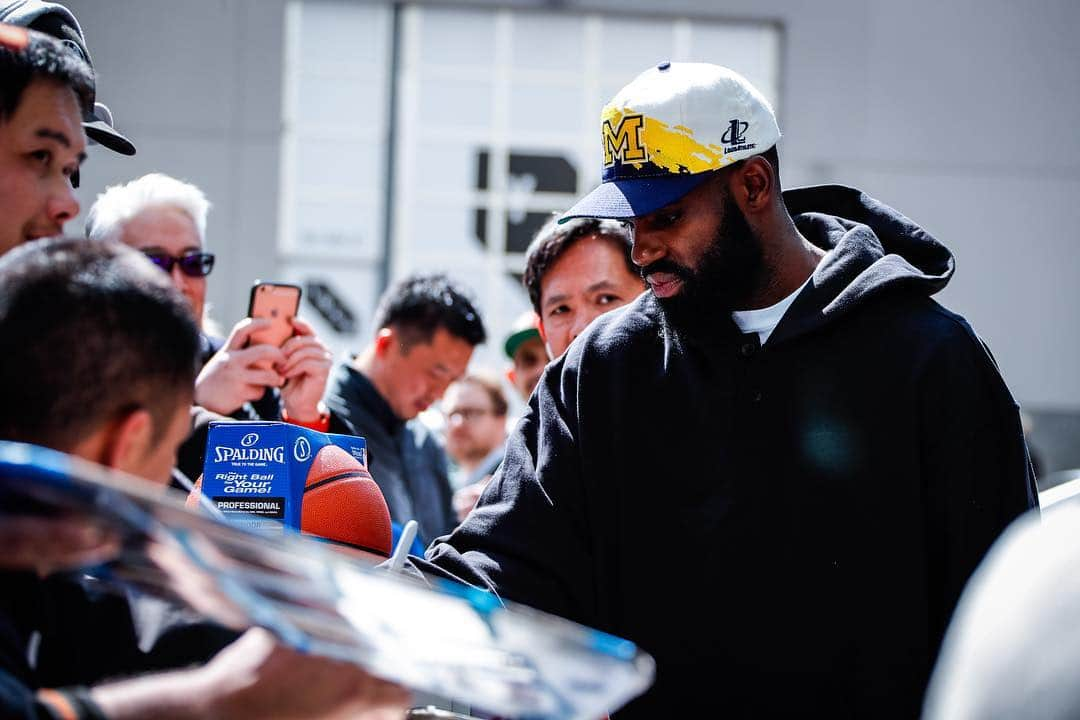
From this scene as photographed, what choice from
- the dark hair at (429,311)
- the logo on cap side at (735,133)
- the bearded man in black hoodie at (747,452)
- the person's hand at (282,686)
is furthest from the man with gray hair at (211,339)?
the person's hand at (282,686)

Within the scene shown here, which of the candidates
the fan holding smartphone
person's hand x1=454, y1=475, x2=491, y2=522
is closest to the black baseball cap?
the fan holding smartphone

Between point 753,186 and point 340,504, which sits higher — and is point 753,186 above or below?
above

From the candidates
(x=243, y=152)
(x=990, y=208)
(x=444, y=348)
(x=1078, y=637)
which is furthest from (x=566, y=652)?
(x=990, y=208)

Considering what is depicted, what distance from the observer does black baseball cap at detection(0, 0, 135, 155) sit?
279 cm

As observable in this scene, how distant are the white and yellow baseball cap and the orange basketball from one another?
893mm

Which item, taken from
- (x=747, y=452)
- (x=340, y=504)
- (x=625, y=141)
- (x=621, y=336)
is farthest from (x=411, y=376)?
(x=340, y=504)

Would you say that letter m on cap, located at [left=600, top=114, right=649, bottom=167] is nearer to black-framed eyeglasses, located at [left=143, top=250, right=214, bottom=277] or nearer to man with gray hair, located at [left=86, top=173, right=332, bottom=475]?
man with gray hair, located at [left=86, top=173, right=332, bottom=475]

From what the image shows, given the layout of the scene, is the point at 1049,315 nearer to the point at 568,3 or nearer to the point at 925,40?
the point at 925,40

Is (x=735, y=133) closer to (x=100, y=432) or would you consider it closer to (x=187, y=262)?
(x=187, y=262)

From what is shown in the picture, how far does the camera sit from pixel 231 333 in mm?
4211

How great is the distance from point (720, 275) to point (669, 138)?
36 centimetres

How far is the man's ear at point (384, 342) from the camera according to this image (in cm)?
565

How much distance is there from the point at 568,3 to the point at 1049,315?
16.3 feet

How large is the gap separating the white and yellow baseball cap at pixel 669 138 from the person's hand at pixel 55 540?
1922mm
